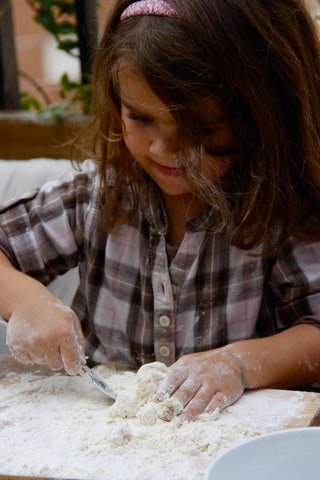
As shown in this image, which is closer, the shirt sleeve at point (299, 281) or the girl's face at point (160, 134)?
the girl's face at point (160, 134)

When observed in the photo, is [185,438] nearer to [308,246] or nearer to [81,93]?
[308,246]

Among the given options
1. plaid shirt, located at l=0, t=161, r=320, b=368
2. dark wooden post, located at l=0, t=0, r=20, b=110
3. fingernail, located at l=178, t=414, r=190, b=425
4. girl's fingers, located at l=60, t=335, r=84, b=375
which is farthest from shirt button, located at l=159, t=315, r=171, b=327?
dark wooden post, located at l=0, t=0, r=20, b=110

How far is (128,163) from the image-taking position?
119cm

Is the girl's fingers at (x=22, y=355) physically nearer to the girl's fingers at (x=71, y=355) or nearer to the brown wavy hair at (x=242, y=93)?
the girl's fingers at (x=71, y=355)

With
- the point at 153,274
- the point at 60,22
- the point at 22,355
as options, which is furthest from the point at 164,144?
the point at 60,22

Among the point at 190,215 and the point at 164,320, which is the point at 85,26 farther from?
the point at 164,320

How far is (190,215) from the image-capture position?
1.18 meters

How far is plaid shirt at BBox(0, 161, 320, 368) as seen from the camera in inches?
45.0

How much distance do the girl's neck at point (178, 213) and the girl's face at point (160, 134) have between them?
12 centimetres

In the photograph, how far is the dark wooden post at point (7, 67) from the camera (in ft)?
7.67

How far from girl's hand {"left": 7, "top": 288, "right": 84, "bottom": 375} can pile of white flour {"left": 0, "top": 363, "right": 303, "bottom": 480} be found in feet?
0.10

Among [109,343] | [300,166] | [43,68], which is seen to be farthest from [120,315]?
[43,68]

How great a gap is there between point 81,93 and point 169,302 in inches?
44.3

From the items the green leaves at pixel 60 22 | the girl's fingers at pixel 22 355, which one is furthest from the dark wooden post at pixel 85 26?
the girl's fingers at pixel 22 355
